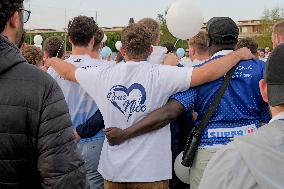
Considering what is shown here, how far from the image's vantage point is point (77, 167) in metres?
1.93

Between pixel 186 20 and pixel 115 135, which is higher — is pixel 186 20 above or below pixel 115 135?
above

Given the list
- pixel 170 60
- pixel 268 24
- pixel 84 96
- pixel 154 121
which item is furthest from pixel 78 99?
pixel 268 24

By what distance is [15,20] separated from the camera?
1.98m

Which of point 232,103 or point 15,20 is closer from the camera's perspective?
point 15,20

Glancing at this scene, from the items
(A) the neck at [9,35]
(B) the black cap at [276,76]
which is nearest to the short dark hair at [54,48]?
(A) the neck at [9,35]

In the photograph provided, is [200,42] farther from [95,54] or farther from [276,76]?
[276,76]

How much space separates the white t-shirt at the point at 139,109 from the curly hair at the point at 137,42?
9 cm

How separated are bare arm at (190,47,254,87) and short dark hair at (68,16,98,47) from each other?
1.14 meters

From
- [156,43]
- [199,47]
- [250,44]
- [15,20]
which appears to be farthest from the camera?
[250,44]

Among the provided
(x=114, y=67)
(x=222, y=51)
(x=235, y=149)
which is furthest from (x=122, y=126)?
(x=235, y=149)

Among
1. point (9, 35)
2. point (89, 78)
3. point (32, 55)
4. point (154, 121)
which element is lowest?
point (154, 121)

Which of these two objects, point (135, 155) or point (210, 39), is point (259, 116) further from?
point (135, 155)

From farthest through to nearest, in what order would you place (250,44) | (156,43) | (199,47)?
(250,44)
(199,47)
(156,43)

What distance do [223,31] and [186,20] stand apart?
1855 millimetres
